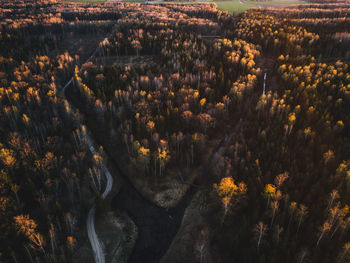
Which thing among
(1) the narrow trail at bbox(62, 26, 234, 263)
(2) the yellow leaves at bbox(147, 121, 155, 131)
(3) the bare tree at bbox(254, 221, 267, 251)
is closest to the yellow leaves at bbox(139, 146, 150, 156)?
(1) the narrow trail at bbox(62, 26, 234, 263)

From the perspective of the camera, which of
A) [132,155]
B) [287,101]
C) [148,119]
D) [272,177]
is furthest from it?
[287,101]

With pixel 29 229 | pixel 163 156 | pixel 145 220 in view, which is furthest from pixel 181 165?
pixel 29 229

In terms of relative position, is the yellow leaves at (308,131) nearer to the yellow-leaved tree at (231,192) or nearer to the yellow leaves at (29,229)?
the yellow-leaved tree at (231,192)

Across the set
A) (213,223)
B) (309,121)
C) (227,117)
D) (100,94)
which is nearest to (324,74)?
(309,121)

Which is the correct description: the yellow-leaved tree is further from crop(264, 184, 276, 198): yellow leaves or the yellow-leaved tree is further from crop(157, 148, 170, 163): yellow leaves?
crop(157, 148, 170, 163): yellow leaves

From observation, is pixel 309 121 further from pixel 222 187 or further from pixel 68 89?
pixel 68 89

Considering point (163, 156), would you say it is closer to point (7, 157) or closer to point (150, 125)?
point (150, 125)

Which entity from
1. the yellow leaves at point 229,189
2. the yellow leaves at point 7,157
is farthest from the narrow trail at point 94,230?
the yellow leaves at point 229,189

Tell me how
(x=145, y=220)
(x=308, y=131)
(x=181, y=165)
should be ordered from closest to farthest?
1. (x=145, y=220)
2. (x=308, y=131)
3. (x=181, y=165)

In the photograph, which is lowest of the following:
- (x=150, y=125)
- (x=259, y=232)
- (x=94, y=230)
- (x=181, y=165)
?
(x=94, y=230)
